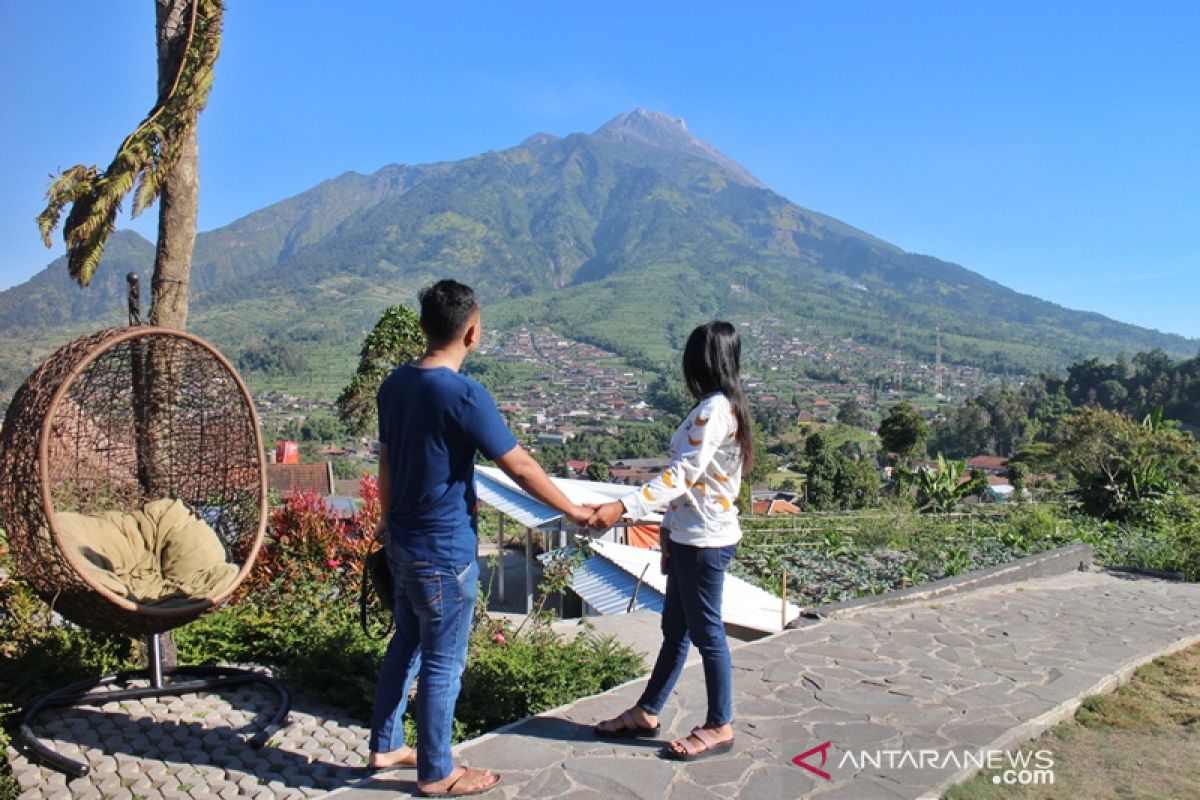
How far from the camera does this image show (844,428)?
7119cm

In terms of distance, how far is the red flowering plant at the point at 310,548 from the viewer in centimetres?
521

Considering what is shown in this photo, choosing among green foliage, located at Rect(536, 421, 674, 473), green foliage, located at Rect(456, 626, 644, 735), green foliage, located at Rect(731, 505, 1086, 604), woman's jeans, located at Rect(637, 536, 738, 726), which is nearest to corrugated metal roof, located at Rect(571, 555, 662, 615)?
green foliage, located at Rect(731, 505, 1086, 604)

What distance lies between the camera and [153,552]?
426 cm

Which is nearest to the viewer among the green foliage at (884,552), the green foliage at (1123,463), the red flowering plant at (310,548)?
the red flowering plant at (310,548)

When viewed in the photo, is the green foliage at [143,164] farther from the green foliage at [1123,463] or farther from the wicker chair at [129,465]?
the green foliage at [1123,463]

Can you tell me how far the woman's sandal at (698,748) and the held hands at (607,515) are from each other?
881mm

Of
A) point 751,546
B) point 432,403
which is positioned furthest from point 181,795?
point 751,546

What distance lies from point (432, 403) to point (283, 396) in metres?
65.5

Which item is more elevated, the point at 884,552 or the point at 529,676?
the point at 529,676

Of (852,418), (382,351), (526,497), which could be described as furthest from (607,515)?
(852,418)

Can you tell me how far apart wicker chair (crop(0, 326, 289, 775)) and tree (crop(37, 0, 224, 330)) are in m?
0.48

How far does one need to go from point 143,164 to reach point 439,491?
11.3 feet

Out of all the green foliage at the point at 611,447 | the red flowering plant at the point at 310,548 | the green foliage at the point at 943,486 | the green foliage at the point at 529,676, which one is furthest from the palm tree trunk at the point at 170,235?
the green foliage at the point at 611,447

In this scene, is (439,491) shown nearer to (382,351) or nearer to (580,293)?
(382,351)
